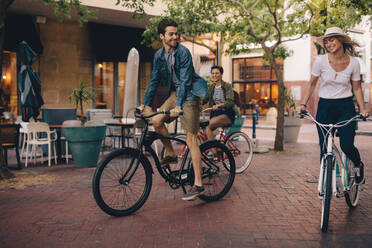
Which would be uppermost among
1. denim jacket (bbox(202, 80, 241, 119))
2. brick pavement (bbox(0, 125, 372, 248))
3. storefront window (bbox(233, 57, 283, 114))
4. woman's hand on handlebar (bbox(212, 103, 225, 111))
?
storefront window (bbox(233, 57, 283, 114))

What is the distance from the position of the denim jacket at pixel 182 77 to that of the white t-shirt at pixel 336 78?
53.0 inches

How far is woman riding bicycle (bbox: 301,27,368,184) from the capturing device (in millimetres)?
4285

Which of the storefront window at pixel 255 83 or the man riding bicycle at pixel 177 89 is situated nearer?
the man riding bicycle at pixel 177 89

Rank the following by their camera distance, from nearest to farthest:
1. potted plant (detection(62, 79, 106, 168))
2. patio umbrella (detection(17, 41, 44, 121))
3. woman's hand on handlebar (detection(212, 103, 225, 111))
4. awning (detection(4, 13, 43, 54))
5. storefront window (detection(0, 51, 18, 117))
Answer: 1. woman's hand on handlebar (detection(212, 103, 225, 111))
2. potted plant (detection(62, 79, 106, 168))
3. patio umbrella (detection(17, 41, 44, 121))
4. awning (detection(4, 13, 43, 54))
5. storefront window (detection(0, 51, 18, 117))

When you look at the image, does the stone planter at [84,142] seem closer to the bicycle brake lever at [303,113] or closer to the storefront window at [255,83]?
the bicycle brake lever at [303,113]

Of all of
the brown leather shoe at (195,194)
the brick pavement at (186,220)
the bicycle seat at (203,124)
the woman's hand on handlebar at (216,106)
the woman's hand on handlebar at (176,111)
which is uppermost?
the woman's hand on handlebar at (216,106)

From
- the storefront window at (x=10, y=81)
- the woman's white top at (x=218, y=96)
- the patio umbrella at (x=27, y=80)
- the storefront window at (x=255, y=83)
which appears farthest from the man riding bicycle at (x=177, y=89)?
the storefront window at (x=255, y=83)

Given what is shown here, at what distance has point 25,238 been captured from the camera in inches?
144

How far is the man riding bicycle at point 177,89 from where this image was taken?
441cm

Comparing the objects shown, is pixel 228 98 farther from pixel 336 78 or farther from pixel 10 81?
pixel 10 81

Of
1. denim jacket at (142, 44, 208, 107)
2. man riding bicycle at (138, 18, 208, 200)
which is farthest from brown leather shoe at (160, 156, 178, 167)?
denim jacket at (142, 44, 208, 107)

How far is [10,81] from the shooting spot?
597 inches

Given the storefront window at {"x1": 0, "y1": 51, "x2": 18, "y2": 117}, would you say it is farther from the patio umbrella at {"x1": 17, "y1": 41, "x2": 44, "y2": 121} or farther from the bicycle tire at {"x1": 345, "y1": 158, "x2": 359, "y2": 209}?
the bicycle tire at {"x1": 345, "y1": 158, "x2": 359, "y2": 209}

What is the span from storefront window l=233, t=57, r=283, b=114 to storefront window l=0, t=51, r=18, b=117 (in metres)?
17.2
